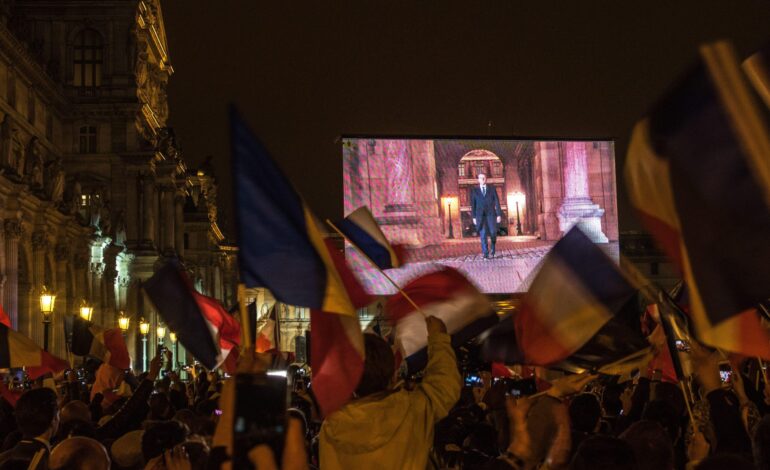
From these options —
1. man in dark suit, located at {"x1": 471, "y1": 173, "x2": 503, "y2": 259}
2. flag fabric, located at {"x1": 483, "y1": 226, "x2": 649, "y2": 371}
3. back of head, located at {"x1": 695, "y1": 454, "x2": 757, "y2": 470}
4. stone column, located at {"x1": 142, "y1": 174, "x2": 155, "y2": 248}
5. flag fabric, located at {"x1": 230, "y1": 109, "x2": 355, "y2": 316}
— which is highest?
stone column, located at {"x1": 142, "y1": 174, "x2": 155, "y2": 248}

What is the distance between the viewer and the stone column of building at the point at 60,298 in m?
41.5

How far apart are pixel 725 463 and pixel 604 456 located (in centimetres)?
51

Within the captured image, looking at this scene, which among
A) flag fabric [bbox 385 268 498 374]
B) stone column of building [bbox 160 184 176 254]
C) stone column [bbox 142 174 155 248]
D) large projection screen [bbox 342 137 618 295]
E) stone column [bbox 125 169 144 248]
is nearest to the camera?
flag fabric [bbox 385 268 498 374]

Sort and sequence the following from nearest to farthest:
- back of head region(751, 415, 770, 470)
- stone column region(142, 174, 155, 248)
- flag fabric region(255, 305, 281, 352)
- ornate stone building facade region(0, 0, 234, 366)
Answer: back of head region(751, 415, 770, 470) < flag fabric region(255, 305, 281, 352) < ornate stone building facade region(0, 0, 234, 366) < stone column region(142, 174, 155, 248)

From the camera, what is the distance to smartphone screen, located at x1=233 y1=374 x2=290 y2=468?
152 inches

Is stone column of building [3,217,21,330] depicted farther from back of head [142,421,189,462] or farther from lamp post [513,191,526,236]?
back of head [142,421,189,462]

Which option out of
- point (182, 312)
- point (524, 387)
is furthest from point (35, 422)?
point (524, 387)

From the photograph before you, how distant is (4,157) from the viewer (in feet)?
132

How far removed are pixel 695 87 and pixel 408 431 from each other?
222 cm

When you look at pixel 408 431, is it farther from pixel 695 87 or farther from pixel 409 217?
pixel 409 217

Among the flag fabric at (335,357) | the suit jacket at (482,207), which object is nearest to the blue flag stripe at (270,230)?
the flag fabric at (335,357)

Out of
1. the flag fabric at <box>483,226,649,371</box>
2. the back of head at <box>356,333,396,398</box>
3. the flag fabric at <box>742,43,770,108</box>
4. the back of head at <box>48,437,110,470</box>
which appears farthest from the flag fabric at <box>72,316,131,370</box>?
the flag fabric at <box>742,43,770,108</box>

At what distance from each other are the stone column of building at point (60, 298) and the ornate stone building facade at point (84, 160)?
80mm

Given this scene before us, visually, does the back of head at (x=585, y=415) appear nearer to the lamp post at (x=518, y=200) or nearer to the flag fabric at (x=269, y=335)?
the flag fabric at (x=269, y=335)
